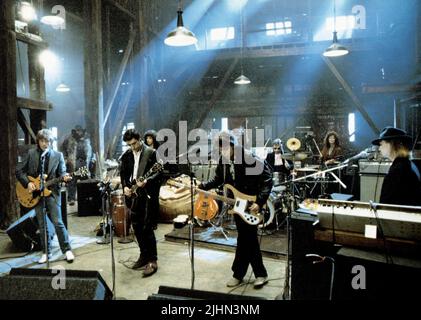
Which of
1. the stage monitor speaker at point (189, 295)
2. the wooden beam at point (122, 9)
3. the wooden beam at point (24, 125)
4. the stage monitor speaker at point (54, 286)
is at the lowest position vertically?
the stage monitor speaker at point (189, 295)

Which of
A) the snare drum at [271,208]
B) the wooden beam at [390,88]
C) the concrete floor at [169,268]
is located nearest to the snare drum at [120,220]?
the concrete floor at [169,268]

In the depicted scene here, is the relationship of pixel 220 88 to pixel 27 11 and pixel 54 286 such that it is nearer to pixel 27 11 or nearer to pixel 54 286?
pixel 27 11

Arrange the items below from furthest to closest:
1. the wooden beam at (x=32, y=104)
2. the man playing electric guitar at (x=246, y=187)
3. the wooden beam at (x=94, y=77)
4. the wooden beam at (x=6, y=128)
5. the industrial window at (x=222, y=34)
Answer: the industrial window at (x=222, y=34) → the wooden beam at (x=94, y=77) → the wooden beam at (x=32, y=104) → the wooden beam at (x=6, y=128) → the man playing electric guitar at (x=246, y=187)

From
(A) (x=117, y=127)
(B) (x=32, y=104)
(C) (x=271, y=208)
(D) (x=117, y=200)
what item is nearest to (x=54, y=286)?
(D) (x=117, y=200)

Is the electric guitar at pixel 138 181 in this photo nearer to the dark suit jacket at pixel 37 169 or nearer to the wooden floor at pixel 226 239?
the dark suit jacket at pixel 37 169

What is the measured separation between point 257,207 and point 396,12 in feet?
39.9

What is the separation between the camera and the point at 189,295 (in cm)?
268

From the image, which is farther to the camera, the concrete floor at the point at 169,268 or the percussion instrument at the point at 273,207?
the percussion instrument at the point at 273,207

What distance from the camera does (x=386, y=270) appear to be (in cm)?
283

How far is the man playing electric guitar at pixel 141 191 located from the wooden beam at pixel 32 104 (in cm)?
414

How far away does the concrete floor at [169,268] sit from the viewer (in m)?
4.27

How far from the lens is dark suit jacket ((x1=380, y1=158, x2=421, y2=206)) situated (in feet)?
10.2
